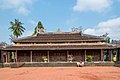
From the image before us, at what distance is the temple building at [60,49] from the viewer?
3875 cm

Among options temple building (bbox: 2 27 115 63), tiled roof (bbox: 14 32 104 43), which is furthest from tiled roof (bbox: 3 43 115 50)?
tiled roof (bbox: 14 32 104 43)

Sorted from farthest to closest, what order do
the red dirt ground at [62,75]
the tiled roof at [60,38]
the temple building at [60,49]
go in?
the tiled roof at [60,38], the temple building at [60,49], the red dirt ground at [62,75]

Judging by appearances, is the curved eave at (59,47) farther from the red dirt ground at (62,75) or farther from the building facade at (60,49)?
the red dirt ground at (62,75)

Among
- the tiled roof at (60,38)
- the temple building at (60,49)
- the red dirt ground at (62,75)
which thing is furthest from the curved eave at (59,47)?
the red dirt ground at (62,75)

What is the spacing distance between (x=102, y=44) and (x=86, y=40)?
2926mm

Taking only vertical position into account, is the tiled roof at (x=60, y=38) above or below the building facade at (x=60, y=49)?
above

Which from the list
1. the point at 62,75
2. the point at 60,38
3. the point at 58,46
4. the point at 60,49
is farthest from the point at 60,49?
the point at 62,75

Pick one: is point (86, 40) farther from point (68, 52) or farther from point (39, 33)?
point (39, 33)

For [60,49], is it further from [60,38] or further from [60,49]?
[60,38]

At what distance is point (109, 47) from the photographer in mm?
37906

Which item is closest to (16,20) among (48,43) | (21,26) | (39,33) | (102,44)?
(21,26)

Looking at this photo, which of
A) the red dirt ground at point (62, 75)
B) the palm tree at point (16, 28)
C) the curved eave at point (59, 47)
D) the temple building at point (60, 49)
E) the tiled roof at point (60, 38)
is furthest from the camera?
the palm tree at point (16, 28)

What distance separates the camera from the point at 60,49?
3809 cm

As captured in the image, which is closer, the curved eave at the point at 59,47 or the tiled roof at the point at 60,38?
the curved eave at the point at 59,47
